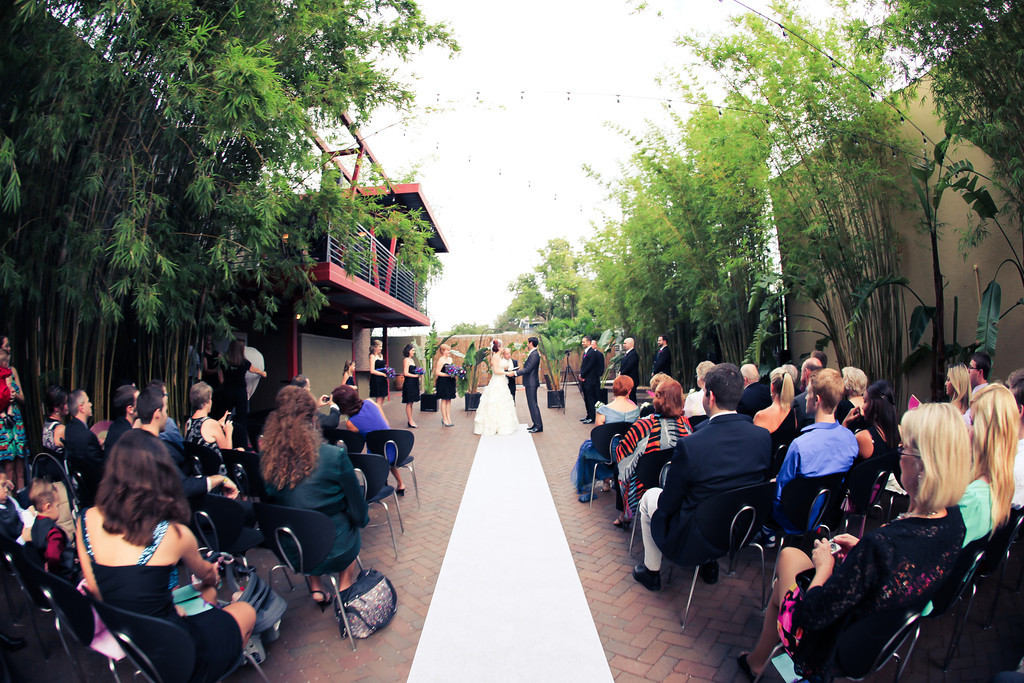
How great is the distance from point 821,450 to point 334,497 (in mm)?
2818

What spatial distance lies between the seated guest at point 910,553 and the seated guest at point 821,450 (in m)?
1.28

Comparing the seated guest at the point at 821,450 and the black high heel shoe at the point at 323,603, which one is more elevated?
the seated guest at the point at 821,450

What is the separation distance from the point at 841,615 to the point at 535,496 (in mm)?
3523

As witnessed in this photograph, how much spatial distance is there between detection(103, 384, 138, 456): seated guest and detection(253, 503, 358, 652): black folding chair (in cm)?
187

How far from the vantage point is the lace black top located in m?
1.70

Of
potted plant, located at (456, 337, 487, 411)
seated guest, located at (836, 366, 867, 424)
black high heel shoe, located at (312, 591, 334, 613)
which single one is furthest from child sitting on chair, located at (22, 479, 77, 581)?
potted plant, located at (456, 337, 487, 411)

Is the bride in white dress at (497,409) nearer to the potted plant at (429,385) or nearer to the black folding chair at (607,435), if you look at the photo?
the potted plant at (429,385)

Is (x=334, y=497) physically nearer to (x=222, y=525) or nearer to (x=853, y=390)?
(x=222, y=525)

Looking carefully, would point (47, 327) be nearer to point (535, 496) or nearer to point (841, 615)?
point (535, 496)

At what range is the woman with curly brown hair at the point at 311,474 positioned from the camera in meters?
2.80

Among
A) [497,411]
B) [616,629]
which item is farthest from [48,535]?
[497,411]

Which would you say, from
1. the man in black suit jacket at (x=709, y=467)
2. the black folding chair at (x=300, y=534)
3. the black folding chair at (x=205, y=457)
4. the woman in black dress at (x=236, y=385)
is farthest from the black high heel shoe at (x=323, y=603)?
the woman in black dress at (x=236, y=385)

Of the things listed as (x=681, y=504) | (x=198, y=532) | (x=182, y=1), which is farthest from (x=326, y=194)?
(x=681, y=504)

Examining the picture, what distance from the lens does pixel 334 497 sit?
2891mm
